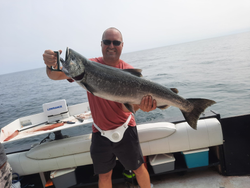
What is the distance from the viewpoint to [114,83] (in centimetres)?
207

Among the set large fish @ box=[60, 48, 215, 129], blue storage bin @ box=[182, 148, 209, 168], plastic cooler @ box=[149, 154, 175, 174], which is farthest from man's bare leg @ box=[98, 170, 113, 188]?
blue storage bin @ box=[182, 148, 209, 168]

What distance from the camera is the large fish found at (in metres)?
1.88

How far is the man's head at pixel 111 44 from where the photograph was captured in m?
2.74

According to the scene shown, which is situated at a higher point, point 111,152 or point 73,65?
point 73,65

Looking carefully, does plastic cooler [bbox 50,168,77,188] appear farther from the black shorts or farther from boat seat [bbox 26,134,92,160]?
the black shorts

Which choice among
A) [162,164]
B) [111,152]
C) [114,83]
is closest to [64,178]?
[111,152]

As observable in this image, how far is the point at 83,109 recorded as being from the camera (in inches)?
240

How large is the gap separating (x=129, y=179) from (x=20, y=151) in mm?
2955

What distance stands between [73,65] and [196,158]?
3552 mm

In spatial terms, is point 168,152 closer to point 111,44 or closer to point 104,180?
point 104,180

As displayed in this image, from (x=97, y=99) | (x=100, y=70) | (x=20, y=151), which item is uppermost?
(x=100, y=70)

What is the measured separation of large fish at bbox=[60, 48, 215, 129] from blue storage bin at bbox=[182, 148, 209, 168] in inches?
70.7

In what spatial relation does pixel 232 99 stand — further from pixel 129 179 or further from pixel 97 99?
pixel 97 99

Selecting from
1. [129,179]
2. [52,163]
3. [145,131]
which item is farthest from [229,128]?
[52,163]
